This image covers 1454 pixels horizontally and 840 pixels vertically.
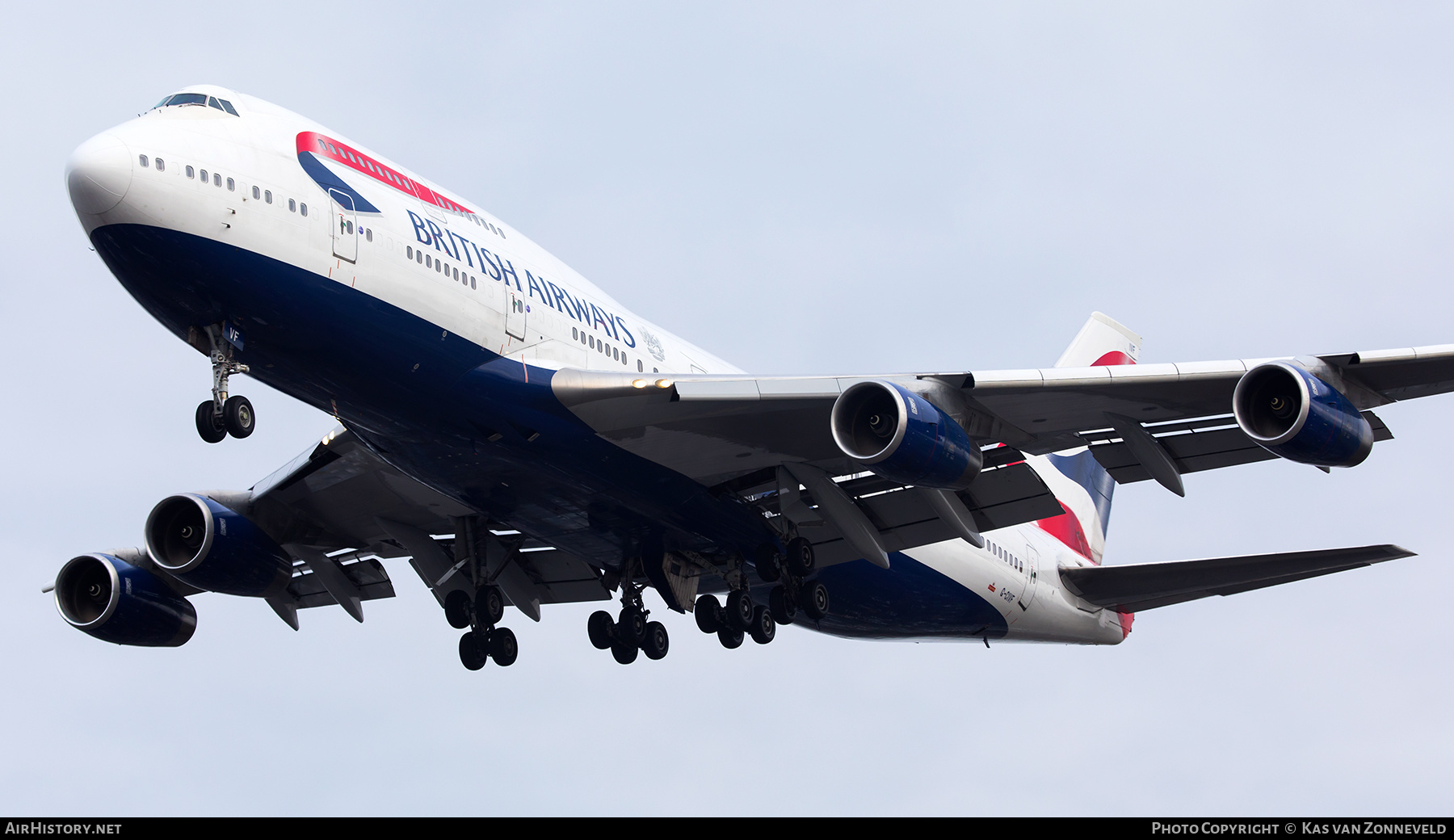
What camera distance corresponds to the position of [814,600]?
26766 millimetres

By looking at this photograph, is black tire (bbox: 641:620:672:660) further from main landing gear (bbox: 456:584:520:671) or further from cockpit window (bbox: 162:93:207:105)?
cockpit window (bbox: 162:93:207:105)

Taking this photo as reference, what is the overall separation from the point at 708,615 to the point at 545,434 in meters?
6.59

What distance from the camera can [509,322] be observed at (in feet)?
74.0

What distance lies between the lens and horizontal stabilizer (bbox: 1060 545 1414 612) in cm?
2608

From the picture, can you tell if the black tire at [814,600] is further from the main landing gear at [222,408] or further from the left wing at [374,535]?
the main landing gear at [222,408]

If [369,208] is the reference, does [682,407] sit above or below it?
below

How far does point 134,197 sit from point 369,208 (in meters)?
3.30

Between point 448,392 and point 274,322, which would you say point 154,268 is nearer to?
point 274,322

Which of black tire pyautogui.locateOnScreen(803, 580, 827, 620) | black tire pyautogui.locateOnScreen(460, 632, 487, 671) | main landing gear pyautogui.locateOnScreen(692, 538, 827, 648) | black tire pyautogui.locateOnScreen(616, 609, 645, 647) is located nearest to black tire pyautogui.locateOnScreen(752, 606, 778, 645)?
main landing gear pyautogui.locateOnScreen(692, 538, 827, 648)

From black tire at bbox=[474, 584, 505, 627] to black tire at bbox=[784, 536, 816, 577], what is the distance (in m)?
5.75

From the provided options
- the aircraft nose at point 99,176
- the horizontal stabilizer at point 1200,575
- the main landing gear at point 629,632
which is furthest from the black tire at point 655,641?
the aircraft nose at point 99,176

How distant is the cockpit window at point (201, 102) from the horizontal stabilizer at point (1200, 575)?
1891 centimetres

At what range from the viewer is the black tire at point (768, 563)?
2628cm
